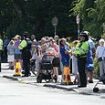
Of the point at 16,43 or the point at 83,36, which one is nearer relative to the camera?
the point at 83,36

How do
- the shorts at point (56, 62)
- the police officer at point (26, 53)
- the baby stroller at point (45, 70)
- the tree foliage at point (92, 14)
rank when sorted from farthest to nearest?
Result: the tree foliage at point (92, 14) < the police officer at point (26, 53) < the baby stroller at point (45, 70) < the shorts at point (56, 62)

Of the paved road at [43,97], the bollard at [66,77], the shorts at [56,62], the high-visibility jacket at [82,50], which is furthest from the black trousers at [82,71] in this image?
the shorts at [56,62]

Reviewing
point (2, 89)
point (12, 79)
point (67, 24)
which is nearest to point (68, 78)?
point (2, 89)

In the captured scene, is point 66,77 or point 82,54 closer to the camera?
point 82,54

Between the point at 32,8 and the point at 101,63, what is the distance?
28248 mm

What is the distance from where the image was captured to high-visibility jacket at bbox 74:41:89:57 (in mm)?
22169

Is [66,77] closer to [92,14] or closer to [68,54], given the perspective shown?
[68,54]

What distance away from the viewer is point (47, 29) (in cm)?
5231

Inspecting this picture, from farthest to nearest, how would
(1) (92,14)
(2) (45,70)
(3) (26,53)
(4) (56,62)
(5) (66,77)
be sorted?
1. (1) (92,14)
2. (3) (26,53)
3. (2) (45,70)
4. (4) (56,62)
5. (5) (66,77)

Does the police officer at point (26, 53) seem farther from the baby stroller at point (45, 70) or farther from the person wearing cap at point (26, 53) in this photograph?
the baby stroller at point (45, 70)

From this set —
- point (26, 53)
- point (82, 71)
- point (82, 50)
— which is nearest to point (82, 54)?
point (82, 50)

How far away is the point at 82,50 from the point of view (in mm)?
22203

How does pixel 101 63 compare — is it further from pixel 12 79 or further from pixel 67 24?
pixel 67 24

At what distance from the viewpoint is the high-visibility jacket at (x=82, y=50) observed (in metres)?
22.2
